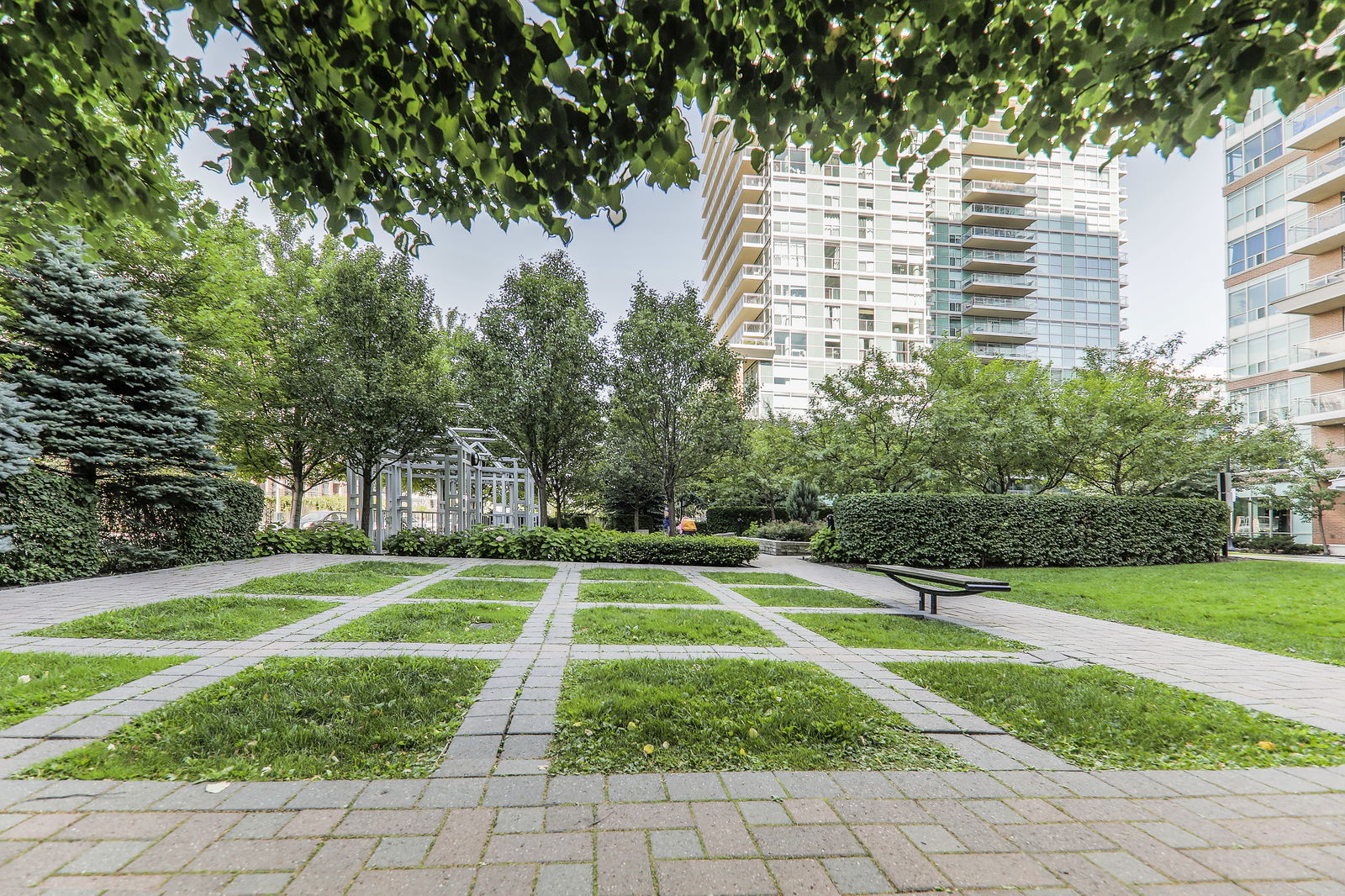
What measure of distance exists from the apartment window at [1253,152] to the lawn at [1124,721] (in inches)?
1675

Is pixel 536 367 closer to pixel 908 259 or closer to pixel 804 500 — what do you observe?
pixel 804 500

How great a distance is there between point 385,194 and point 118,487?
11004 millimetres

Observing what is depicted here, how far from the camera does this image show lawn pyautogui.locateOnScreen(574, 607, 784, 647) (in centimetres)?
584

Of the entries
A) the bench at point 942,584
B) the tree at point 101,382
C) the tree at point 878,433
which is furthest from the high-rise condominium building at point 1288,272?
the tree at point 101,382

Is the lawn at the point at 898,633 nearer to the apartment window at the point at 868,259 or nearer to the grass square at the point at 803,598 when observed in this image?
the grass square at the point at 803,598

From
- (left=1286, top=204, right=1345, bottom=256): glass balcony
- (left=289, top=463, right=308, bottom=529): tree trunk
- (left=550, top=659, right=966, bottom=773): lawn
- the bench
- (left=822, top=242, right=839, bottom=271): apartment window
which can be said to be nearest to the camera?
(left=550, top=659, right=966, bottom=773): lawn

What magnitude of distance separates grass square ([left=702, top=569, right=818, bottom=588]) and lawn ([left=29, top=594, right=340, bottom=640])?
703 centimetres

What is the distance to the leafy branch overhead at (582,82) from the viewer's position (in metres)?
3.13

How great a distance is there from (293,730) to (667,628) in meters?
3.78

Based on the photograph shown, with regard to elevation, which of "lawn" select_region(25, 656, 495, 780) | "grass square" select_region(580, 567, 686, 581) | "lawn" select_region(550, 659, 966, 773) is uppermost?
"lawn" select_region(25, 656, 495, 780)

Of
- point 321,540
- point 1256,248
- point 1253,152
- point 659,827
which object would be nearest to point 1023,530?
point 659,827

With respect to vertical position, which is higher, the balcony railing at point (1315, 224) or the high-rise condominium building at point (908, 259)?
the high-rise condominium building at point (908, 259)

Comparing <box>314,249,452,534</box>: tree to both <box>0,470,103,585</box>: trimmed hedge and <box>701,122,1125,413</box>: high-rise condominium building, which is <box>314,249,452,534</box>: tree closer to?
<box>0,470,103,585</box>: trimmed hedge

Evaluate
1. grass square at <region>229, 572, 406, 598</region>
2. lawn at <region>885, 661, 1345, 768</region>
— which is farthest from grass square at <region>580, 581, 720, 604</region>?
lawn at <region>885, 661, 1345, 768</region>
